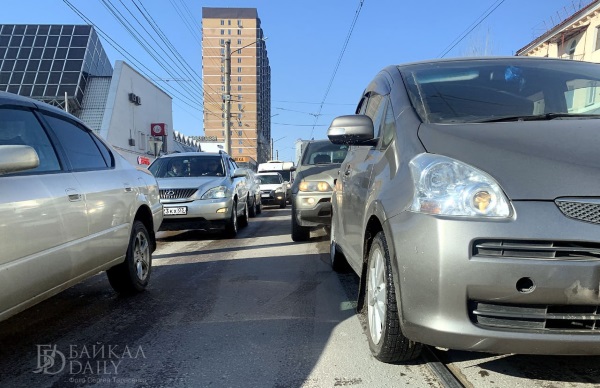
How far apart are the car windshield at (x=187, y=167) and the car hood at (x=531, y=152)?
6818 millimetres

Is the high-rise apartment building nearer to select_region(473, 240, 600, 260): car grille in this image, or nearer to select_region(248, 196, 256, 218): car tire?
select_region(248, 196, 256, 218): car tire

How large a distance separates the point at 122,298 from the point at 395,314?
294cm

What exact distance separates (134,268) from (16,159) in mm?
2121

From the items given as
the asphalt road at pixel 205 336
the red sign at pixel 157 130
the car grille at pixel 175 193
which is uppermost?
the red sign at pixel 157 130

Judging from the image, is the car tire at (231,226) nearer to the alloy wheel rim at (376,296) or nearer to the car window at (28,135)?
the car window at (28,135)

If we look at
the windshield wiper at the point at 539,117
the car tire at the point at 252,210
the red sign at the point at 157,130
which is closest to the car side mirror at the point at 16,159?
the windshield wiper at the point at 539,117

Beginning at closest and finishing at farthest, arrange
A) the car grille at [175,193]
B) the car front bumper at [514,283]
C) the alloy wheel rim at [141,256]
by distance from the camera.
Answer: the car front bumper at [514,283], the alloy wheel rim at [141,256], the car grille at [175,193]

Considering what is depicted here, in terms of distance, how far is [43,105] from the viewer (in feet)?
11.0

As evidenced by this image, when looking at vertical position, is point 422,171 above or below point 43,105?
below

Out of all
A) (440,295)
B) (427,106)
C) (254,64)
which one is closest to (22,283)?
(440,295)

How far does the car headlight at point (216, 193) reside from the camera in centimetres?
780

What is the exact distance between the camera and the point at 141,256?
180 inches

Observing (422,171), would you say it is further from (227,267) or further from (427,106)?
(227,267)

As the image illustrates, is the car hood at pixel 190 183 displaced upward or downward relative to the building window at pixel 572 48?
downward
